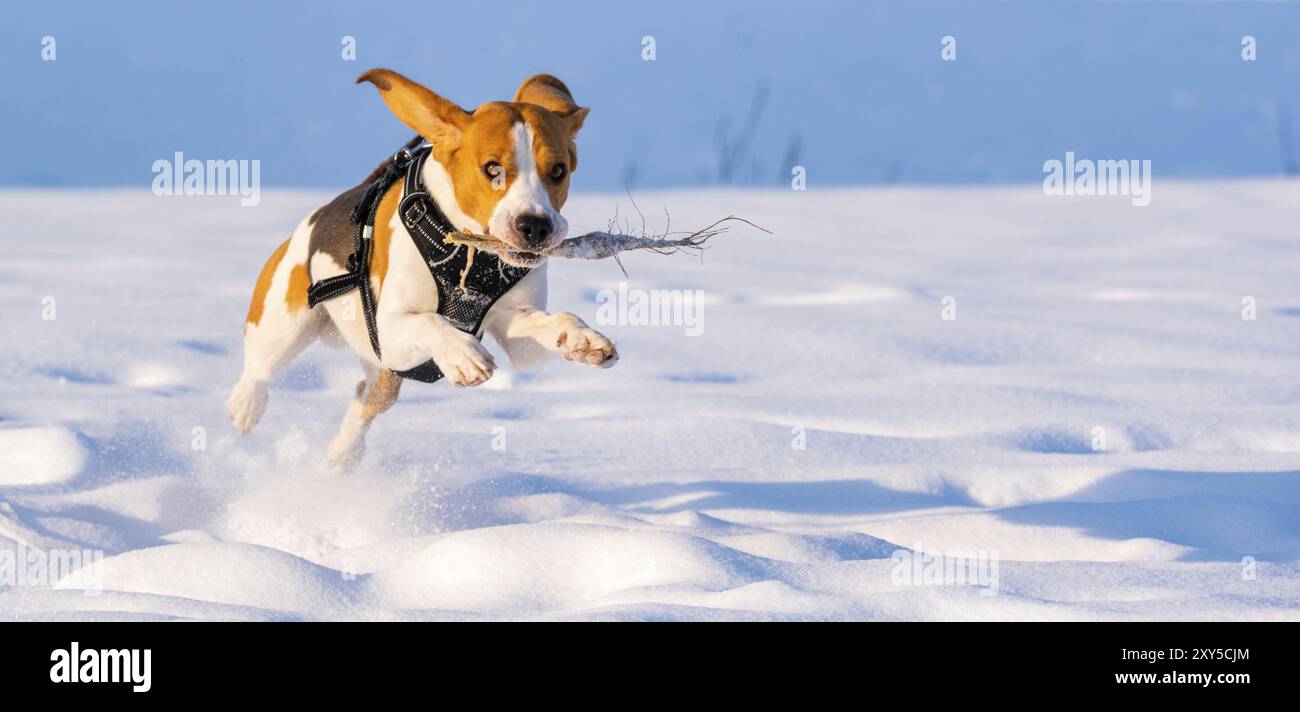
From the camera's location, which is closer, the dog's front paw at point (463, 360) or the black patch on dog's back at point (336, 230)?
the dog's front paw at point (463, 360)

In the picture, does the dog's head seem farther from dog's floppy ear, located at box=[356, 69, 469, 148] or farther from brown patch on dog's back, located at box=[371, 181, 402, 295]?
brown patch on dog's back, located at box=[371, 181, 402, 295]

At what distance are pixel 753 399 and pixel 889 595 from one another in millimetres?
2849

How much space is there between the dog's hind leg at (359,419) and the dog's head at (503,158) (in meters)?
1.05

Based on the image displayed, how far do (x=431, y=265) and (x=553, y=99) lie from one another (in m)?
0.58

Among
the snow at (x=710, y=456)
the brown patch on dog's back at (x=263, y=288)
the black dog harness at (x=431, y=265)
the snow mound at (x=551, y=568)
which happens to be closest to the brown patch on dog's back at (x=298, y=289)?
the brown patch on dog's back at (x=263, y=288)

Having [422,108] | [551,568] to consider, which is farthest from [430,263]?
[551,568]

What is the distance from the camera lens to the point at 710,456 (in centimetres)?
532

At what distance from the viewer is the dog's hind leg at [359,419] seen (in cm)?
480

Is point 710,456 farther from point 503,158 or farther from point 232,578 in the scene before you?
point 232,578

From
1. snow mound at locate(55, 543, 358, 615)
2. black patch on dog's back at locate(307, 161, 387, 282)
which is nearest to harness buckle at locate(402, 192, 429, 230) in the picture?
black patch on dog's back at locate(307, 161, 387, 282)

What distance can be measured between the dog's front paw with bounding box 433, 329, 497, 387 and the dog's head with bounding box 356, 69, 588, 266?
0.77 feet

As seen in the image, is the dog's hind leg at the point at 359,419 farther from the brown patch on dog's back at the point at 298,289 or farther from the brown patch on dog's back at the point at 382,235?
the brown patch on dog's back at the point at 382,235

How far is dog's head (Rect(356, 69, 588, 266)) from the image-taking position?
3.67 meters

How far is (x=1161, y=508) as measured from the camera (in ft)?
15.0
